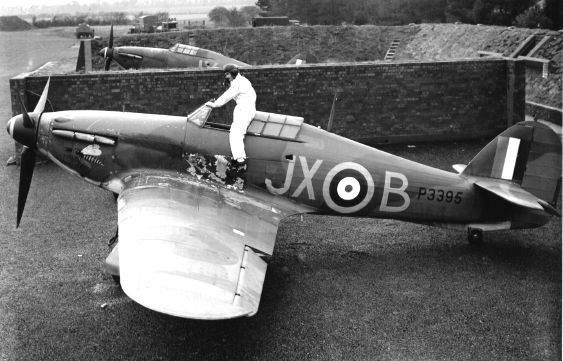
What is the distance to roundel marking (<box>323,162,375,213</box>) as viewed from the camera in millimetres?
6949

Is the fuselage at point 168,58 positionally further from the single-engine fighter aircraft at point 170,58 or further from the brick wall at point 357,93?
the brick wall at point 357,93

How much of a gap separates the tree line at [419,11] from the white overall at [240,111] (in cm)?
1788

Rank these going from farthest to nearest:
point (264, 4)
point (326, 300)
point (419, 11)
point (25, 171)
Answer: point (264, 4) < point (419, 11) < point (25, 171) < point (326, 300)

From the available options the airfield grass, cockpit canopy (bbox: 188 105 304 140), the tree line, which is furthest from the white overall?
the tree line

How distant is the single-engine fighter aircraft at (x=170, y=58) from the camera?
16859 mm

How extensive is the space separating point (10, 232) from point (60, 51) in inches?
1259

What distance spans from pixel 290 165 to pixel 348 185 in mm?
790

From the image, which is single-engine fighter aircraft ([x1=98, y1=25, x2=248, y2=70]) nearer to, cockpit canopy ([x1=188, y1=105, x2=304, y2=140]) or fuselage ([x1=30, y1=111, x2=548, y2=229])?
cockpit canopy ([x1=188, y1=105, x2=304, y2=140])

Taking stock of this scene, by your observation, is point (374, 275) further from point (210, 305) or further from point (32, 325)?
point (32, 325)

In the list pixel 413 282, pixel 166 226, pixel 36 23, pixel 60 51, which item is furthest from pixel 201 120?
pixel 36 23

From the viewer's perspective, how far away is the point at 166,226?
5781 millimetres

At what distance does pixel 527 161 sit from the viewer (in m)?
7.32

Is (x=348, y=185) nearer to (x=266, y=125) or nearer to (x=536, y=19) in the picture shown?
(x=266, y=125)


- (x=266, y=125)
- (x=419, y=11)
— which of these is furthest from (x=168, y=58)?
(x=419, y=11)
